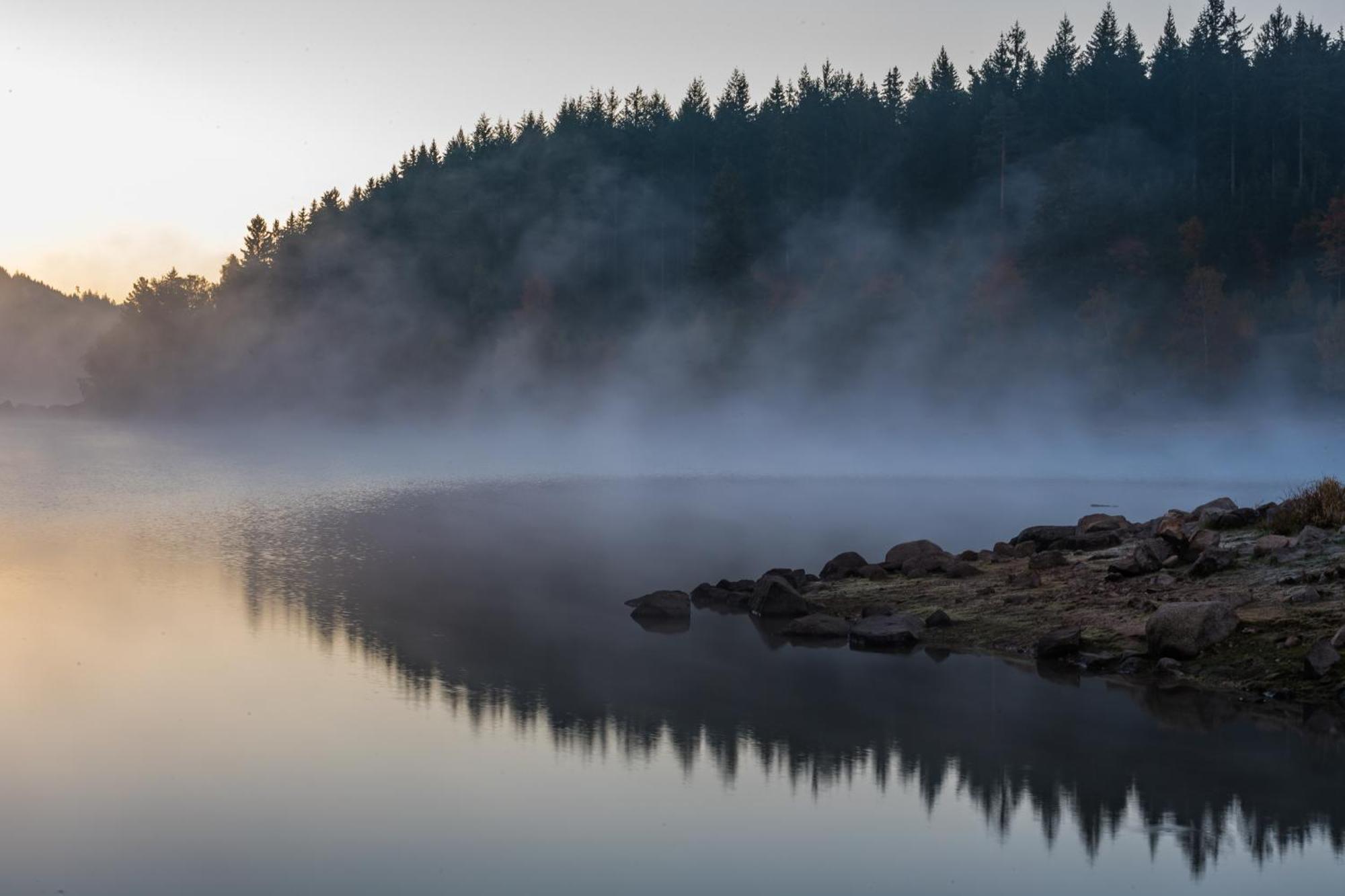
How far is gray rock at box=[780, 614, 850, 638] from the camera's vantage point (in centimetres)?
2898

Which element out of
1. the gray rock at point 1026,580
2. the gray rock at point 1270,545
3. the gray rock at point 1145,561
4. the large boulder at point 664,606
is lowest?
the large boulder at point 664,606

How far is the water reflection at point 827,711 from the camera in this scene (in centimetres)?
1797

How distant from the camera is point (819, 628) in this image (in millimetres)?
29109

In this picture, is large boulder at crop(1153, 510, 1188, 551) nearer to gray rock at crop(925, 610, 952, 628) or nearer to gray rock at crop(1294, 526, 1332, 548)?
gray rock at crop(1294, 526, 1332, 548)

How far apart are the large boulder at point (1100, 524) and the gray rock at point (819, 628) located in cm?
912

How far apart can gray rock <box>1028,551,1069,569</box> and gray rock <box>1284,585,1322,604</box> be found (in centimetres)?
746

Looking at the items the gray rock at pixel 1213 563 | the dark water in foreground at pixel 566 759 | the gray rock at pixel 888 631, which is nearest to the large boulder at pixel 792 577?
the dark water in foreground at pixel 566 759

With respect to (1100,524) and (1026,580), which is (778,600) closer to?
(1026,580)

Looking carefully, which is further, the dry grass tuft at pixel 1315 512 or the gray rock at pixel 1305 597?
the dry grass tuft at pixel 1315 512

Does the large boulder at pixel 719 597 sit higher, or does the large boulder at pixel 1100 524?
the large boulder at pixel 1100 524

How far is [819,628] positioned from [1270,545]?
9.69 meters

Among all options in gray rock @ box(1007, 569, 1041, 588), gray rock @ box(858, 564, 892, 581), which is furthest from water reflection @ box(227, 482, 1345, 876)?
gray rock @ box(858, 564, 892, 581)

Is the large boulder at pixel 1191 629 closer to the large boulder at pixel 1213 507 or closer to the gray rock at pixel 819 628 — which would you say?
the gray rock at pixel 819 628

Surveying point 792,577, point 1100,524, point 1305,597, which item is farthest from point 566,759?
point 1100,524
